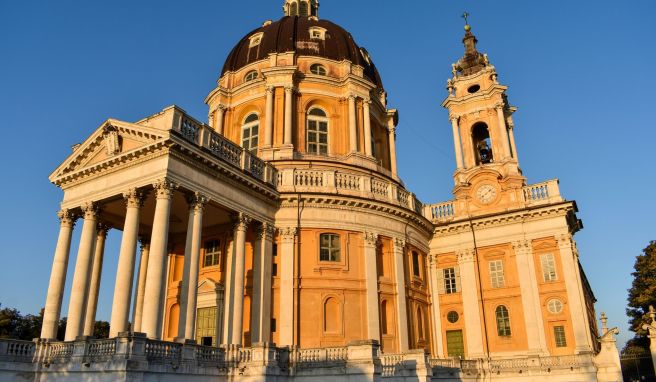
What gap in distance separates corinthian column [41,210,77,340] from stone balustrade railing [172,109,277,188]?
648 centimetres

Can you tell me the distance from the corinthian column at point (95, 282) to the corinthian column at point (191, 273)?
5408 millimetres

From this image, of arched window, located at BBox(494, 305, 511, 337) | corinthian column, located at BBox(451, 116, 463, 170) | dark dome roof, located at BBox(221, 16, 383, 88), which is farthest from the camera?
corinthian column, located at BBox(451, 116, 463, 170)

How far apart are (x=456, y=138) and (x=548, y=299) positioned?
12204 mm

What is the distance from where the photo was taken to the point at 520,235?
28.2 meters

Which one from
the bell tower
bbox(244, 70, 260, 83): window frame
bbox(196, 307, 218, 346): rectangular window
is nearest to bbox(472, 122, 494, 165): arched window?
the bell tower

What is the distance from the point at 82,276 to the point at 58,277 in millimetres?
1437

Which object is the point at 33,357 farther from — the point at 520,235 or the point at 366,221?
the point at 520,235

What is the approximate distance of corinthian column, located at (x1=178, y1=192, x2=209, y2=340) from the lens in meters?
17.5

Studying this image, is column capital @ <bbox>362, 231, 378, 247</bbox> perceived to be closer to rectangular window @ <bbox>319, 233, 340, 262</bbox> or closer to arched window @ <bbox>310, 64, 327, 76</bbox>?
rectangular window @ <bbox>319, 233, 340, 262</bbox>

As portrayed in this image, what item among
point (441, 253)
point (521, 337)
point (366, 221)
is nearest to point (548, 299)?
point (521, 337)

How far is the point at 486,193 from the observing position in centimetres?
3039

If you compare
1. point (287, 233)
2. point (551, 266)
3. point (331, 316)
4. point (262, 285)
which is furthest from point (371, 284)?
point (551, 266)

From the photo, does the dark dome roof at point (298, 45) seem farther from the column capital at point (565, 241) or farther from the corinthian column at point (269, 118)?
the column capital at point (565, 241)

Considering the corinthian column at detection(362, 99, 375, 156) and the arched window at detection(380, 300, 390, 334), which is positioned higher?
the corinthian column at detection(362, 99, 375, 156)
